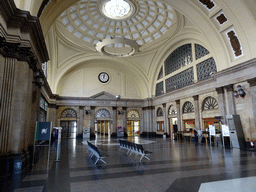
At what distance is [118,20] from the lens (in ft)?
59.0

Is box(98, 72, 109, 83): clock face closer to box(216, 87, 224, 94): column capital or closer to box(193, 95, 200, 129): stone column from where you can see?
box(193, 95, 200, 129): stone column

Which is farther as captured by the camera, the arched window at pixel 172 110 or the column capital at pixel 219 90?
the arched window at pixel 172 110

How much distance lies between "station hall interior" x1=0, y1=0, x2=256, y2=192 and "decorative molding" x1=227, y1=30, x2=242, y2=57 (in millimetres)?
70

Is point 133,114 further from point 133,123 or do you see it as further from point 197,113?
point 197,113

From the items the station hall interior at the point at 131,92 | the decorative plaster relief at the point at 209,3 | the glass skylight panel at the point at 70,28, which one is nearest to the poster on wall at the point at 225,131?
the station hall interior at the point at 131,92

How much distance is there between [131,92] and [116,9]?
11.4 meters

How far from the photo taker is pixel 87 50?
2083cm

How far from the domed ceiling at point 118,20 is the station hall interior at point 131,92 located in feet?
0.35

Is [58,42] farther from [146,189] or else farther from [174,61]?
[146,189]

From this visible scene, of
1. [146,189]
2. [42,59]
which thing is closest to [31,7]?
[42,59]

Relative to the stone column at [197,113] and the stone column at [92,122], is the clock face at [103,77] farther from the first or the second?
the stone column at [197,113]

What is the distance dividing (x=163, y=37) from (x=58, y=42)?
→ 11026 millimetres

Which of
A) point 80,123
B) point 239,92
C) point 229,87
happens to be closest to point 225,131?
point 239,92

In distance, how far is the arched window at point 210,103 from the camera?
14559 millimetres
